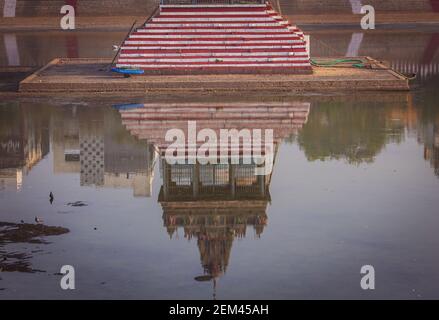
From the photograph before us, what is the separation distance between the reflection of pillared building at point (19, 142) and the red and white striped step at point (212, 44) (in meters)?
8.18

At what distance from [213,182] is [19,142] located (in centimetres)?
1169

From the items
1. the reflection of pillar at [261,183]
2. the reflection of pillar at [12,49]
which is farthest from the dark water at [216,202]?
the reflection of pillar at [12,49]

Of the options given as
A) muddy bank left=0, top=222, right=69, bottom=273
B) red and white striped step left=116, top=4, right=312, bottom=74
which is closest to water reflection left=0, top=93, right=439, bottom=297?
muddy bank left=0, top=222, right=69, bottom=273

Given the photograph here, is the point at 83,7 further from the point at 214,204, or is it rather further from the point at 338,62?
the point at 214,204

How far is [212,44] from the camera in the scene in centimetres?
6194

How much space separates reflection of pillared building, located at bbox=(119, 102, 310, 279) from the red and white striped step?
790cm

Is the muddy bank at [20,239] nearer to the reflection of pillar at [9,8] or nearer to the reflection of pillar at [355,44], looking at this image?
the reflection of pillar at [355,44]

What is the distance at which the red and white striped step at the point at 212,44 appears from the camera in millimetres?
61812

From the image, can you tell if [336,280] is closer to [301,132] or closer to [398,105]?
[301,132]

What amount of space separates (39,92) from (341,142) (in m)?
17.1

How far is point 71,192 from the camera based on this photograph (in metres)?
39.7

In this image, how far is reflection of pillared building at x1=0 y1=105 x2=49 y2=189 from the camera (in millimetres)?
42750

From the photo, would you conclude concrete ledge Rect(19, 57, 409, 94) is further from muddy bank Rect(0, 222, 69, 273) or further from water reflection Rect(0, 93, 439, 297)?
muddy bank Rect(0, 222, 69, 273)
